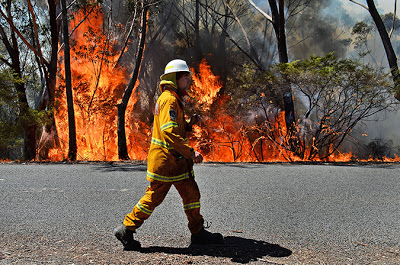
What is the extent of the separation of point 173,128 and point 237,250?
1331 millimetres

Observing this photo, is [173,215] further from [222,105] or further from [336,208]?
[222,105]

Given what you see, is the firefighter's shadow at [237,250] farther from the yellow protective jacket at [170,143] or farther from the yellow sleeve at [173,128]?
the yellow sleeve at [173,128]

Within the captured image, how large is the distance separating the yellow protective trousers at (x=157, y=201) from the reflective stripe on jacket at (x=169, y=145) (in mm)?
75

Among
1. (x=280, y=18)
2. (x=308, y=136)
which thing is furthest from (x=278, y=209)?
(x=280, y=18)

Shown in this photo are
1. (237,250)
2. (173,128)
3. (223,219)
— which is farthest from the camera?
(223,219)

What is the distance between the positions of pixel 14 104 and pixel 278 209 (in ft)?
36.1

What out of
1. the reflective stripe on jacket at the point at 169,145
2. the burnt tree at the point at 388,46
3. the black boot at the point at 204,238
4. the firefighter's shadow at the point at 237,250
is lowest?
the firefighter's shadow at the point at 237,250

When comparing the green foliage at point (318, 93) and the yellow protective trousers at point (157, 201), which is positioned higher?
the green foliage at point (318, 93)

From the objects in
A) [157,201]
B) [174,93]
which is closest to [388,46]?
[174,93]

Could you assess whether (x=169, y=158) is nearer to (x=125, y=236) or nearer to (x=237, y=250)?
(x=125, y=236)

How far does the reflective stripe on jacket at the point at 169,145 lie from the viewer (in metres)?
3.45

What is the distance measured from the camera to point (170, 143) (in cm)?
347

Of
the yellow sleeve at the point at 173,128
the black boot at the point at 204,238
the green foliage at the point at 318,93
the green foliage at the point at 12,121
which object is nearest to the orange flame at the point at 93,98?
the green foliage at the point at 12,121

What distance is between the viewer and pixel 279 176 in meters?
8.59
